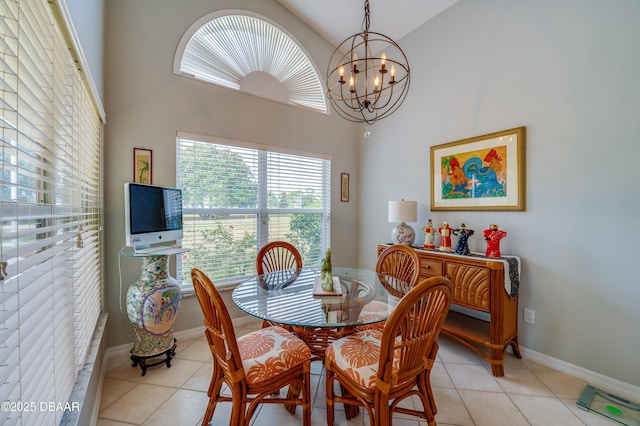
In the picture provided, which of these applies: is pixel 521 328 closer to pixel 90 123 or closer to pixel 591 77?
pixel 591 77

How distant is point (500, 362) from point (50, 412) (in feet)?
9.19

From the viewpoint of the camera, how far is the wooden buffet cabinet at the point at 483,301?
2.15m

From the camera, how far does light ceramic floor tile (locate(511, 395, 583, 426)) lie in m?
1.68

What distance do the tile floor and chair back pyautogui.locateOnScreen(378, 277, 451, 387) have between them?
65cm

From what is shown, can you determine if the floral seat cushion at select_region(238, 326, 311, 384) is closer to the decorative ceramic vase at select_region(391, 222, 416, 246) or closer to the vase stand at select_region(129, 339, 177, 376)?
the vase stand at select_region(129, 339, 177, 376)

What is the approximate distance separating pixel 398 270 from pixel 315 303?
3.49 feet

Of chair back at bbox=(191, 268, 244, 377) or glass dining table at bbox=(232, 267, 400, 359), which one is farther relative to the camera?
glass dining table at bbox=(232, 267, 400, 359)

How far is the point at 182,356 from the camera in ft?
7.87

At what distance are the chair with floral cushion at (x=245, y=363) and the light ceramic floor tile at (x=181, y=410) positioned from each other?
0.32m

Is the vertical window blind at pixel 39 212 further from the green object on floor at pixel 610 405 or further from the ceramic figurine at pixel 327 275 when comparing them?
the green object on floor at pixel 610 405

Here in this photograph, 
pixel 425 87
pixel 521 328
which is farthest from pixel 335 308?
pixel 425 87

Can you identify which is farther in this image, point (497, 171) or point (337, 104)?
point (337, 104)

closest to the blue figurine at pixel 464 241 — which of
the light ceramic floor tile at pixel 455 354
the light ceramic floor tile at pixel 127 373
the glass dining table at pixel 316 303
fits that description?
the glass dining table at pixel 316 303

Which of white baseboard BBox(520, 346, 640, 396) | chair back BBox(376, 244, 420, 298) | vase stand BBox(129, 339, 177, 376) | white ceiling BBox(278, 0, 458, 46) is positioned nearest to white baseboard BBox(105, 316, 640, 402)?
white baseboard BBox(520, 346, 640, 396)
